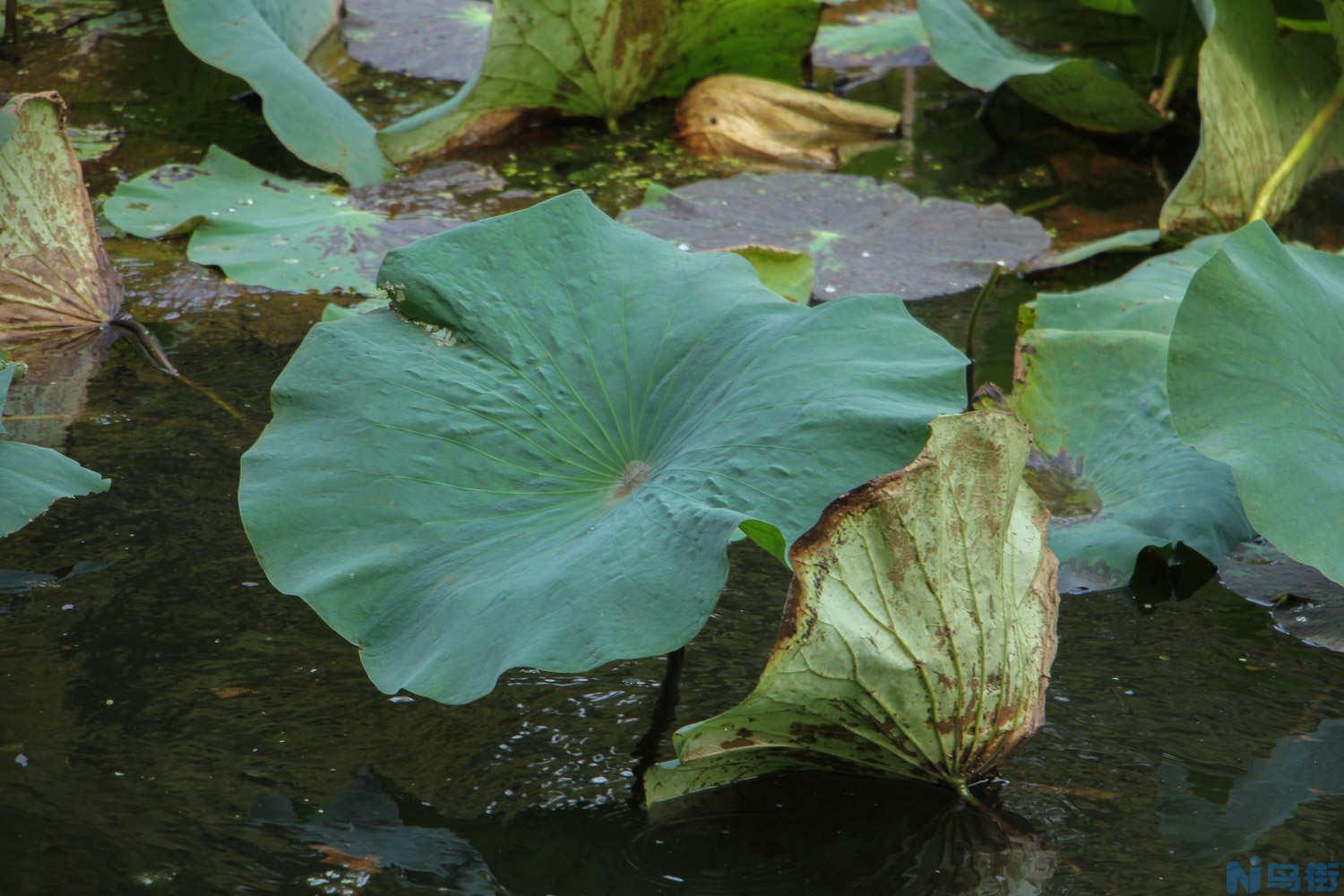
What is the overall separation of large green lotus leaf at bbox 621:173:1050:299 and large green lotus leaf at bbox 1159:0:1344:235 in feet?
0.88

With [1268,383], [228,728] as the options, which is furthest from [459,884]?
[1268,383]

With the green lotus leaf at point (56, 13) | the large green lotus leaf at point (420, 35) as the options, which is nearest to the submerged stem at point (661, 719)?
the large green lotus leaf at point (420, 35)

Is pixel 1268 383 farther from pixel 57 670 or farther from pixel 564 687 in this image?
pixel 57 670

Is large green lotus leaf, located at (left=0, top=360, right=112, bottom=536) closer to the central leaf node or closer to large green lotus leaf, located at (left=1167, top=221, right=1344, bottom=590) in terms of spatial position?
the central leaf node

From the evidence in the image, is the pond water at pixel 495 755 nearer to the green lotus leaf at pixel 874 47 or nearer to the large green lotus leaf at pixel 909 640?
the large green lotus leaf at pixel 909 640

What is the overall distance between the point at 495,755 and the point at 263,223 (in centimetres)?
125

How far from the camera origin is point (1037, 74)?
8.63ft

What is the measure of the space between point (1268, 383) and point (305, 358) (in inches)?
36.0

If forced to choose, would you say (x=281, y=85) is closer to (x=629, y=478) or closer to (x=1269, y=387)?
(x=629, y=478)

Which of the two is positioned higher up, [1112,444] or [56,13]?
[56,13]

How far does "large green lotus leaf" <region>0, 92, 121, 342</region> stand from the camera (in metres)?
1.80

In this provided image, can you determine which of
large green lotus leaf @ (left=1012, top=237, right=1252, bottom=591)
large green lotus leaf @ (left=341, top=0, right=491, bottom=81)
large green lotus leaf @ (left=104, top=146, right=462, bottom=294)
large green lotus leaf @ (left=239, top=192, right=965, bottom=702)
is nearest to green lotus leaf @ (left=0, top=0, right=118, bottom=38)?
large green lotus leaf @ (left=341, top=0, right=491, bottom=81)

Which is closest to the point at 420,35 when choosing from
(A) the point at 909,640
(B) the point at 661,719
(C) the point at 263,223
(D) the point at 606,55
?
(D) the point at 606,55

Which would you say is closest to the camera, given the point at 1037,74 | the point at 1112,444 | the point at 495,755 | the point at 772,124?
the point at 495,755
